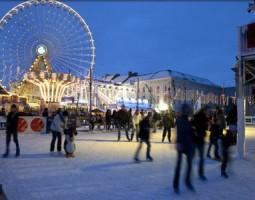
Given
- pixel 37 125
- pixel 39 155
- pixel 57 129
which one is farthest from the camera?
pixel 37 125

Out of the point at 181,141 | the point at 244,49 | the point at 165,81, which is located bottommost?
the point at 181,141

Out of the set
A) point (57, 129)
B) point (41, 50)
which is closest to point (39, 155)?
point (57, 129)

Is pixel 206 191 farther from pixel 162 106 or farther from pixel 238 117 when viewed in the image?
pixel 162 106

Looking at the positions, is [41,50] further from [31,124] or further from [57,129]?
[57,129]

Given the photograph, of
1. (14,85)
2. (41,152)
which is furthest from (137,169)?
(14,85)

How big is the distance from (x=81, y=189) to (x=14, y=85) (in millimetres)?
40127

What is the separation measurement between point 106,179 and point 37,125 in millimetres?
16648

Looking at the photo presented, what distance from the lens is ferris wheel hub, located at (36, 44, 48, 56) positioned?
37375 mm

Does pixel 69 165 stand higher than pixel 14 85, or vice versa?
pixel 14 85

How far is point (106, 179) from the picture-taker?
8.59 metres

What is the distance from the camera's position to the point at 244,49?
13945 millimetres

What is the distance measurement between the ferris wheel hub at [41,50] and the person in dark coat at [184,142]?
31.4 meters

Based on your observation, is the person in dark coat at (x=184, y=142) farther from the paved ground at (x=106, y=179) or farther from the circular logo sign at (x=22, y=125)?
the circular logo sign at (x=22, y=125)

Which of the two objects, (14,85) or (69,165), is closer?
(69,165)
